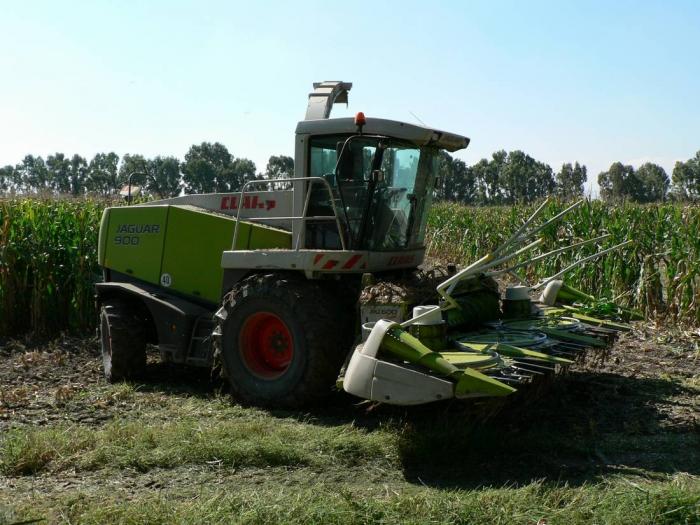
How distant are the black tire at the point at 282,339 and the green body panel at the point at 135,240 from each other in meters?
1.64

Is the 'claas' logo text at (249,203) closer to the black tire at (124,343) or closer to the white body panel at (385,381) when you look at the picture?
the black tire at (124,343)

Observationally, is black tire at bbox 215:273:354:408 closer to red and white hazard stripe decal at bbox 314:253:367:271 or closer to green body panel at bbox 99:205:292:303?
red and white hazard stripe decal at bbox 314:253:367:271

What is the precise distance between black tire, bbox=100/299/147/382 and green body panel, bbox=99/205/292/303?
1.42 ft

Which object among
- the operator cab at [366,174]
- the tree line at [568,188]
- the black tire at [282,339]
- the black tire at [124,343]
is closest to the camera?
the black tire at [282,339]

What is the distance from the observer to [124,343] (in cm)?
814

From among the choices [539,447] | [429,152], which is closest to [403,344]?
[539,447]

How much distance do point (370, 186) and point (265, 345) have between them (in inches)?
66.2

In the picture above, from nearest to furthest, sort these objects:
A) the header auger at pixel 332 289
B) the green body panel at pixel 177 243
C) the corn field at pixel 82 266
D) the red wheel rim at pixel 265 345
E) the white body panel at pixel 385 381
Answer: the white body panel at pixel 385 381
the header auger at pixel 332 289
the red wheel rim at pixel 265 345
the green body panel at pixel 177 243
the corn field at pixel 82 266

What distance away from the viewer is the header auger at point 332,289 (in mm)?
5902

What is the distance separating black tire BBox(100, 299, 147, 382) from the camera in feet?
26.7

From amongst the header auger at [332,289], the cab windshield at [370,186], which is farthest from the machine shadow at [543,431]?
the cab windshield at [370,186]

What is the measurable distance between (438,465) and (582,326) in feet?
7.71

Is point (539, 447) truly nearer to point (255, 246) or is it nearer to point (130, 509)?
point (130, 509)

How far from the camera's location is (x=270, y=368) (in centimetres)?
711
